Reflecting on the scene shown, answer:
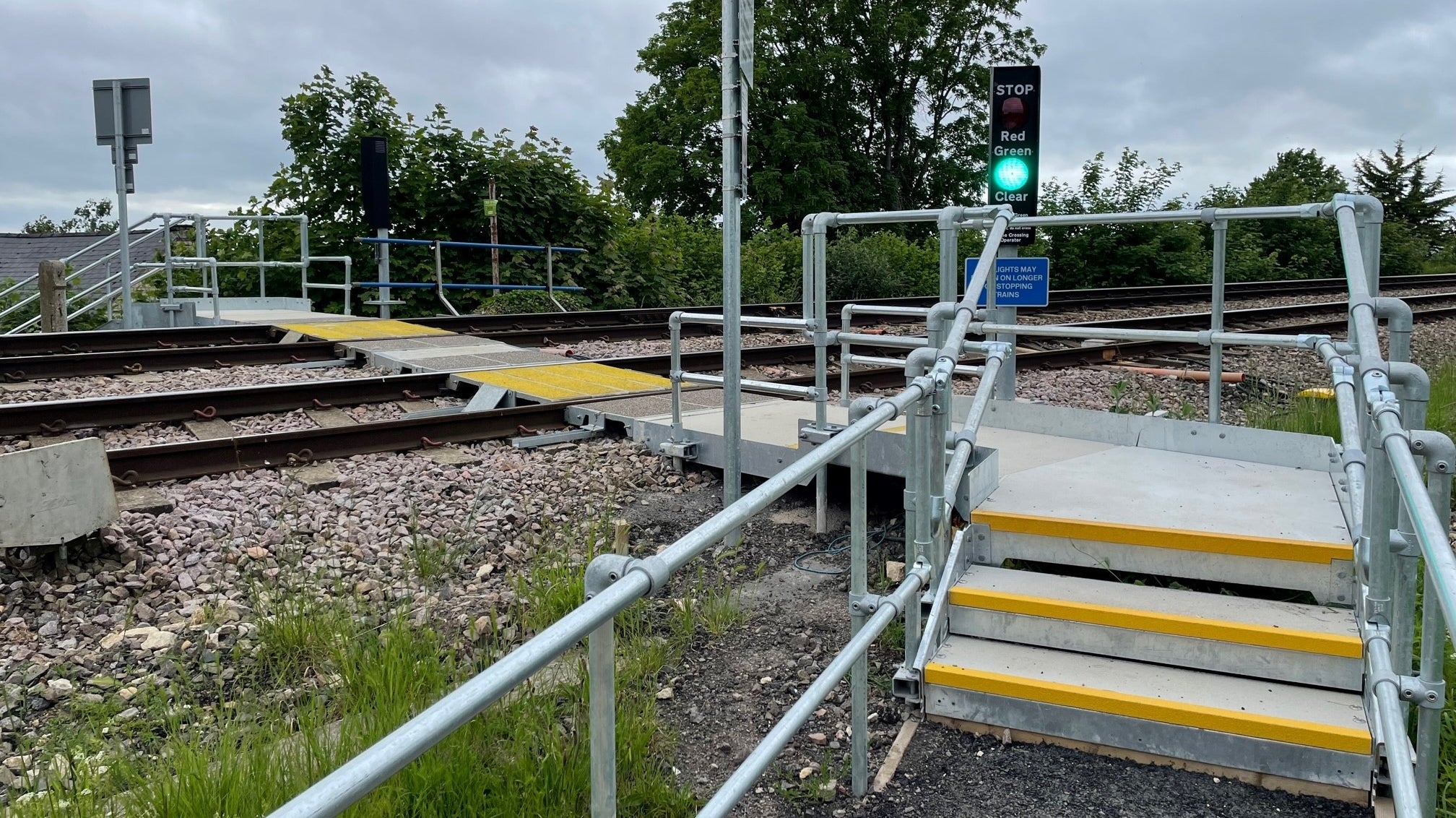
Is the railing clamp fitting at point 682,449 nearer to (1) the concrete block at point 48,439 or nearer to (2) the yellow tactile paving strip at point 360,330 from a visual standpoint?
(1) the concrete block at point 48,439

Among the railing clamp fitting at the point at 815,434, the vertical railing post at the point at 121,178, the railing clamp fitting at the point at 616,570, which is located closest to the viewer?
the railing clamp fitting at the point at 616,570

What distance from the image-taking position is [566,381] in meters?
9.48

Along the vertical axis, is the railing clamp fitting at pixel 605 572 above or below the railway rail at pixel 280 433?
Answer: above

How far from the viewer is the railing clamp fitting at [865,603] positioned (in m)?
3.40

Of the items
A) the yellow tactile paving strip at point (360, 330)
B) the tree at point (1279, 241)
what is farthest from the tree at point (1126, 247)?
the yellow tactile paving strip at point (360, 330)

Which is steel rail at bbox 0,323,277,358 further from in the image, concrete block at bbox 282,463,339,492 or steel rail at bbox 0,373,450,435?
concrete block at bbox 282,463,339,492

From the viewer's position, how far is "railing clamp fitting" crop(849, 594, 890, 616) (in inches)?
134

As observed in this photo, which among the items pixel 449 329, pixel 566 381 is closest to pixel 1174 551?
pixel 566 381

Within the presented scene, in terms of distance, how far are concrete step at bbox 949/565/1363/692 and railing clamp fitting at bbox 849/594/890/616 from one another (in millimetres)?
816

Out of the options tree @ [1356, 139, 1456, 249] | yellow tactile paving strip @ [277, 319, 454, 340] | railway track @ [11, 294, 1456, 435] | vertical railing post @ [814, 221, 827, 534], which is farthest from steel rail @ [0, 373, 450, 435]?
tree @ [1356, 139, 1456, 249]

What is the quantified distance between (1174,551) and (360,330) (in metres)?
10.9

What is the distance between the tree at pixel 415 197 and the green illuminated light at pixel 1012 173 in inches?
480

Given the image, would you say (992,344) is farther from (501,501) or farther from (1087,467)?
(501,501)

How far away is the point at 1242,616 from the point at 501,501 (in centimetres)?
381
